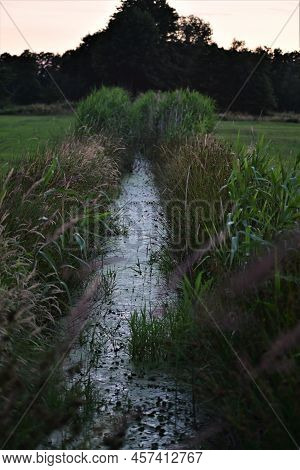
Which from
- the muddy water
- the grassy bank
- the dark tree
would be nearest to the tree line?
the dark tree

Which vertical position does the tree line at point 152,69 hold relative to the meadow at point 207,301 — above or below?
above

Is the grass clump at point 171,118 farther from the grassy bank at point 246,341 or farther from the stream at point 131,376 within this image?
the grassy bank at point 246,341

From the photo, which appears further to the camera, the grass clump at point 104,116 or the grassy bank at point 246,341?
the grass clump at point 104,116

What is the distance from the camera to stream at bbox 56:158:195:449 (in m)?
3.43

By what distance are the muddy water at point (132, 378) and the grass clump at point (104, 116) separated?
464 cm

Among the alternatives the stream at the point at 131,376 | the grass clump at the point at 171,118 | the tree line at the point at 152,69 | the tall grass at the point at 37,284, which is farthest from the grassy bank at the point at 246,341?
the tree line at the point at 152,69

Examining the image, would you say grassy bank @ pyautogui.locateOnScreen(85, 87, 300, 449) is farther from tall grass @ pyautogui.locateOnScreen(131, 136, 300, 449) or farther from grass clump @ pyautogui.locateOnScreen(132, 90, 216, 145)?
grass clump @ pyautogui.locateOnScreen(132, 90, 216, 145)

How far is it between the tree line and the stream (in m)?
36.4

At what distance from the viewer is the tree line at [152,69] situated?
147 feet

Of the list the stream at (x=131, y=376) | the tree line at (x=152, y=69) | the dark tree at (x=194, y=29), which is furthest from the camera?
the dark tree at (x=194, y=29)

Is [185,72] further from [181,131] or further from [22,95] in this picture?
[181,131]

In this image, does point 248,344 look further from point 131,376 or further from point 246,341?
point 131,376

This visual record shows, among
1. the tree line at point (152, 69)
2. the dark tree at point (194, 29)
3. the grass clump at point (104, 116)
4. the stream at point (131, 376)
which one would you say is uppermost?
the dark tree at point (194, 29)

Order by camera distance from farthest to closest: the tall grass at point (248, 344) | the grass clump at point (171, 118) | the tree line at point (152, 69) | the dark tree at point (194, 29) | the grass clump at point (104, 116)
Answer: the dark tree at point (194, 29)
the tree line at point (152, 69)
the grass clump at point (171, 118)
the grass clump at point (104, 116)
the tall grass at point (248, 344)
